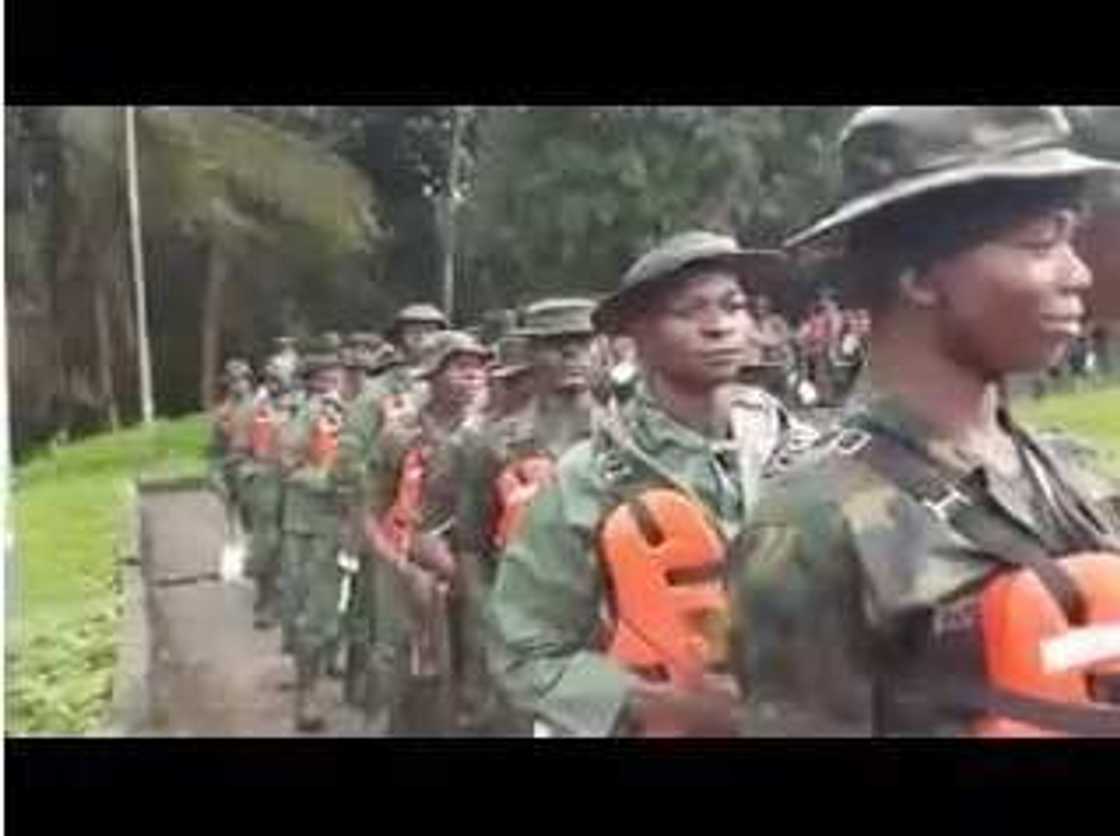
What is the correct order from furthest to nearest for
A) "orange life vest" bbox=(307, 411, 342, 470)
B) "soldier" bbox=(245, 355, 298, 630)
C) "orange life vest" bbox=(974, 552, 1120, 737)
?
"orange life vest" bbox=(307, 411, 342, 470)
"soldier" bbox=(245, 355, 298, 630)
"orange life vest" bbox=(974, 552, 1120, 737)

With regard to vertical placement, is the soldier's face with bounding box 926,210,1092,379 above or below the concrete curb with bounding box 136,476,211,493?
above

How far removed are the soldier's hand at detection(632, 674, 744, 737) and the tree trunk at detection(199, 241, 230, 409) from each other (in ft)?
3.90

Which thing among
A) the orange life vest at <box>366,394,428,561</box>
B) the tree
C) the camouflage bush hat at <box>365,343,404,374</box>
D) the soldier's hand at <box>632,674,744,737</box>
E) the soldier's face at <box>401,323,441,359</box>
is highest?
the tree

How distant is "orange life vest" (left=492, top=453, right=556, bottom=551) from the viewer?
5.22 metres

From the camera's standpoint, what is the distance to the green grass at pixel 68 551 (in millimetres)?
5207

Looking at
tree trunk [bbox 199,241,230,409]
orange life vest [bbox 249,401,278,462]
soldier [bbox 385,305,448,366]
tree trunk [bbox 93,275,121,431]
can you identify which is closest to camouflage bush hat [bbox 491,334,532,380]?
soldier [bbox 385,305,448,366]

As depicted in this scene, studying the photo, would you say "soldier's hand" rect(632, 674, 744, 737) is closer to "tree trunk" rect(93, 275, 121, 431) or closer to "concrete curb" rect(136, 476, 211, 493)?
"concrete curb" rect(136, 476, 211, 493)

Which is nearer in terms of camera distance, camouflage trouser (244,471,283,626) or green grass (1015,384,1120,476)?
green grass (1015,384,1120,476)

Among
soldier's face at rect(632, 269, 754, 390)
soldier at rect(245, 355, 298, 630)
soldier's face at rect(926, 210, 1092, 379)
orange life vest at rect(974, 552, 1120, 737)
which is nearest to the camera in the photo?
orange life vest at rect(974, 552, 1120, 737)

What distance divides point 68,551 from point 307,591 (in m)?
0.55

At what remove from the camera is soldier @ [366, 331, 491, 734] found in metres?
5.27

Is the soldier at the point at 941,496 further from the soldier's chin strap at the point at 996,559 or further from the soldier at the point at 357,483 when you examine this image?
the soldier at the point at 357,483

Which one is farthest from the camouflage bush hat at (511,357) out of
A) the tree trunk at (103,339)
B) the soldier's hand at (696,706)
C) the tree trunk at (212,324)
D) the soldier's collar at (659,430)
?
the tree trunk at (103,339)
